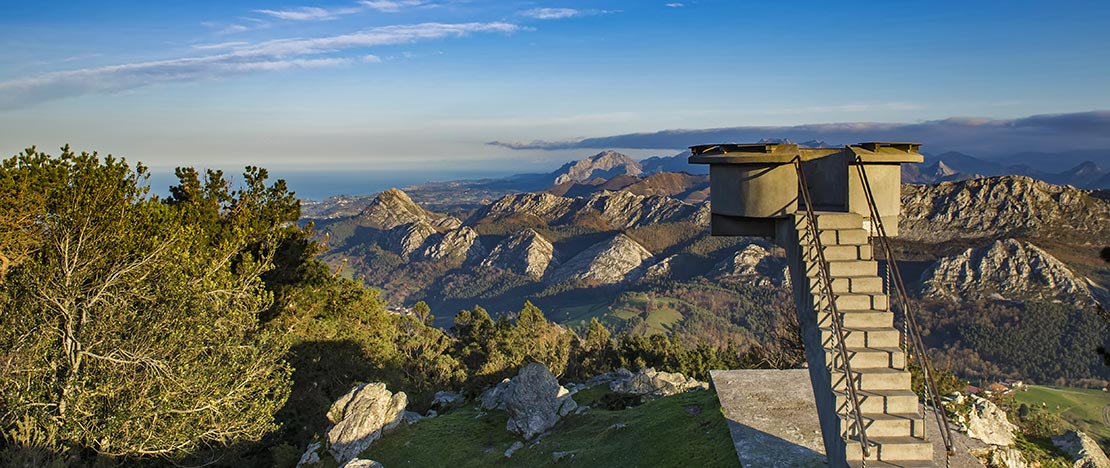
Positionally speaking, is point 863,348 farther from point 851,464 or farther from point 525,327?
point 525,327

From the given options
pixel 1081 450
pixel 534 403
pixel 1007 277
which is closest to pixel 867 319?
pixel 1081 450

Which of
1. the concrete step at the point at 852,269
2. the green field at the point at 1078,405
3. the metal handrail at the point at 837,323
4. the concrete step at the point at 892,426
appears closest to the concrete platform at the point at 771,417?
the concrete step at the point at 892,426

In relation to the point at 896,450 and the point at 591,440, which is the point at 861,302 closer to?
the point at 896,450

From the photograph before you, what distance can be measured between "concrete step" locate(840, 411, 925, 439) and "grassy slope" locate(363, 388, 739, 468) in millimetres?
4552

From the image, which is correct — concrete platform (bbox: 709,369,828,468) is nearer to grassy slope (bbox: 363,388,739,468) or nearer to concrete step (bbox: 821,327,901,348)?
grassy slope (bbox: 363,388,739,468)

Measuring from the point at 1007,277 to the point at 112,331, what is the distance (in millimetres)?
199070

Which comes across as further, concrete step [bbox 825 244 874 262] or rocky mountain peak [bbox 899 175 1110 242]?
rocky mountain peak [bbox 899 175 1110 242]

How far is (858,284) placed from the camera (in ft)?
35.4

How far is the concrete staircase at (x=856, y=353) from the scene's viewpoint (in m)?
A: 9.57

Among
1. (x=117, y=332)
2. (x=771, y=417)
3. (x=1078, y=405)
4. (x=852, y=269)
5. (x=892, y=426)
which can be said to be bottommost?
(x=1078, y=405)

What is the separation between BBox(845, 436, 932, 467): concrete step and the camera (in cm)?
941

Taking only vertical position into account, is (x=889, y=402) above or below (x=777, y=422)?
above

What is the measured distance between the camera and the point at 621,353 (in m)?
51.9

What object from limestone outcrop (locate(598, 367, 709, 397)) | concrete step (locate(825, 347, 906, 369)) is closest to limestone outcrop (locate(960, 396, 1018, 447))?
concrete step (locate(825, 347, 906, 369))
